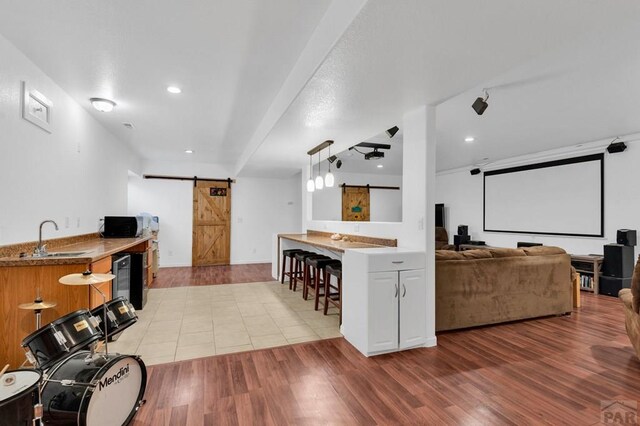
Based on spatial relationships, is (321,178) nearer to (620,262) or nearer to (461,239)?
(461,239)

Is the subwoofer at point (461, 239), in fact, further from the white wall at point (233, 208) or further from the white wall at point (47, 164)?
the white wall at point (47, 164)

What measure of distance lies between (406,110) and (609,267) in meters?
4.73

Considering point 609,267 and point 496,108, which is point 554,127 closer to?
point 496,108

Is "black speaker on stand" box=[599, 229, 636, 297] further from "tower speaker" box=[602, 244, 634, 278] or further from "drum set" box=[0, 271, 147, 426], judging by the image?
"drum set" box=[0, 271, 147, 426]

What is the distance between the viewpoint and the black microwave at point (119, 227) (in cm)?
449

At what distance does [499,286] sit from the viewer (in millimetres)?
3617

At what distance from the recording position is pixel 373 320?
109 inches

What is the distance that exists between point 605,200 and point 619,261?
1.14 metres

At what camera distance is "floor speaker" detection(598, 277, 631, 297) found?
16.0ft

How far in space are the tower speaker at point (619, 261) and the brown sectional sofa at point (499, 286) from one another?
172cm

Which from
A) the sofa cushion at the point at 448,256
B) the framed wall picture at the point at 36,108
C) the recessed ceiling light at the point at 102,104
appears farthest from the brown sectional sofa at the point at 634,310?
the recessed ceiling light at the point at 102,104

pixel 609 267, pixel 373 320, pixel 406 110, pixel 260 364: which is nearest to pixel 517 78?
pixel 406 110

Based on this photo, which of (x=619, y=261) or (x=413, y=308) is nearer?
(x=413, y=308)

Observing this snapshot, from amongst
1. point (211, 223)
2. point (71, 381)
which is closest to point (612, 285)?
point (71, 381)
